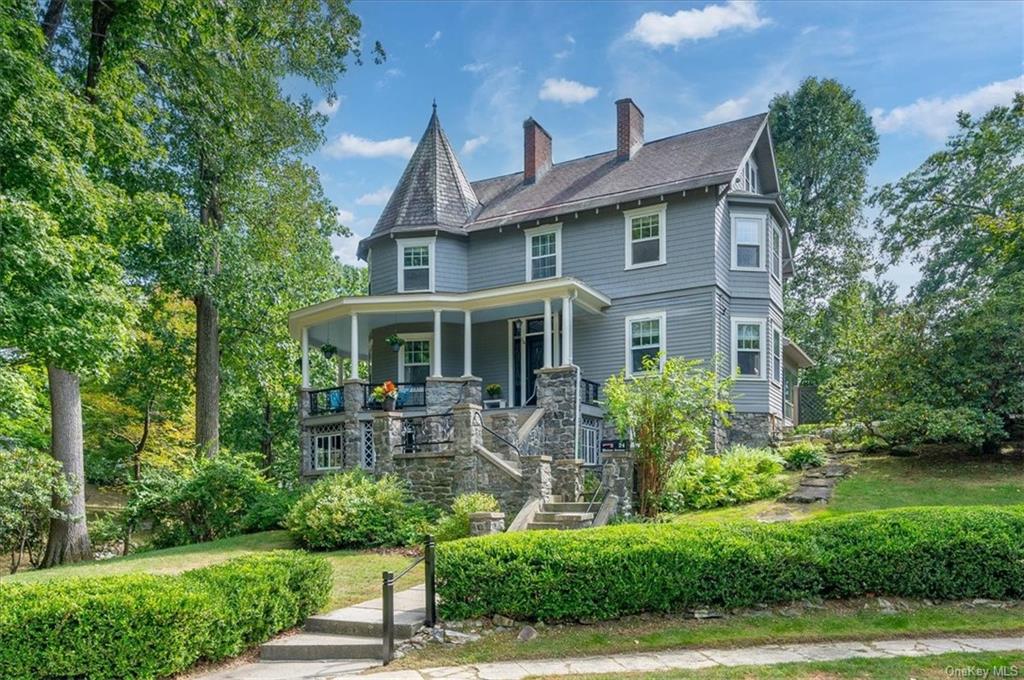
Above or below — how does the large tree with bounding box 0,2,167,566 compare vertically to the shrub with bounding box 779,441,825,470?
above

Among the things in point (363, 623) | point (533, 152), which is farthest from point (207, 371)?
point (363, 623)

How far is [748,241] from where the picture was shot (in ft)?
59.7

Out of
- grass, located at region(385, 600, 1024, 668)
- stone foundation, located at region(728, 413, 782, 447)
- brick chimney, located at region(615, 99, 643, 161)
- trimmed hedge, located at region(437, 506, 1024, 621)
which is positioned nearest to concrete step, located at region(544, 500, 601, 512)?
trimmed hedge, located at region(437, 506, 1024, 621)

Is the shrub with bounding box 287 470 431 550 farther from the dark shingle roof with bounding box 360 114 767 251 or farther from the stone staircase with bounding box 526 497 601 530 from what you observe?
the dark shingle roof with bounding box 360 114 767 251

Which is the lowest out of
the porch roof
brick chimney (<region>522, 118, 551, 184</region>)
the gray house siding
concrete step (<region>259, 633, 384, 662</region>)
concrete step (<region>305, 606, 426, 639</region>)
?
concrete step (<region>259, 633, 384, 662</region>)

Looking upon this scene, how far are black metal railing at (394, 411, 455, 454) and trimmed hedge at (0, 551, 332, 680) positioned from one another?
7516 mm

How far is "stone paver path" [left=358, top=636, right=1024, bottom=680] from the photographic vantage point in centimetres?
608

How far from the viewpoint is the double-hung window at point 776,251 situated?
18.9 m

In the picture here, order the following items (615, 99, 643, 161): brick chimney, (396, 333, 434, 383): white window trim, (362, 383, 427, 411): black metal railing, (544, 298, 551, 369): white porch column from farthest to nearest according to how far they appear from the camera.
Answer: (615, 99, 643, 161): brick chimney < (396, 333, 434, 383): white window trim < (362, 383, 427, 411): black metal railing < (544, 298, 551, 369): white porch column

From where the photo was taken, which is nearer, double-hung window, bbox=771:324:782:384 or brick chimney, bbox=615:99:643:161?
double-hung window, bbox=771:324:782:384

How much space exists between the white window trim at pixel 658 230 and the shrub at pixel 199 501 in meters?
9.88

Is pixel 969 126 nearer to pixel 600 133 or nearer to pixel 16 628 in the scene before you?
pixel 600 133

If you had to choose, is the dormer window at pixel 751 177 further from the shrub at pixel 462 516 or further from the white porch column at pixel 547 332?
the shrub at pixel 462 516

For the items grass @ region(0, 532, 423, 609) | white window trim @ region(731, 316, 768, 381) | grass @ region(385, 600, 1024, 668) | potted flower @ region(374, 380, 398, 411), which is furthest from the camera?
white window trim @ region(731, 316, 768, 381)
